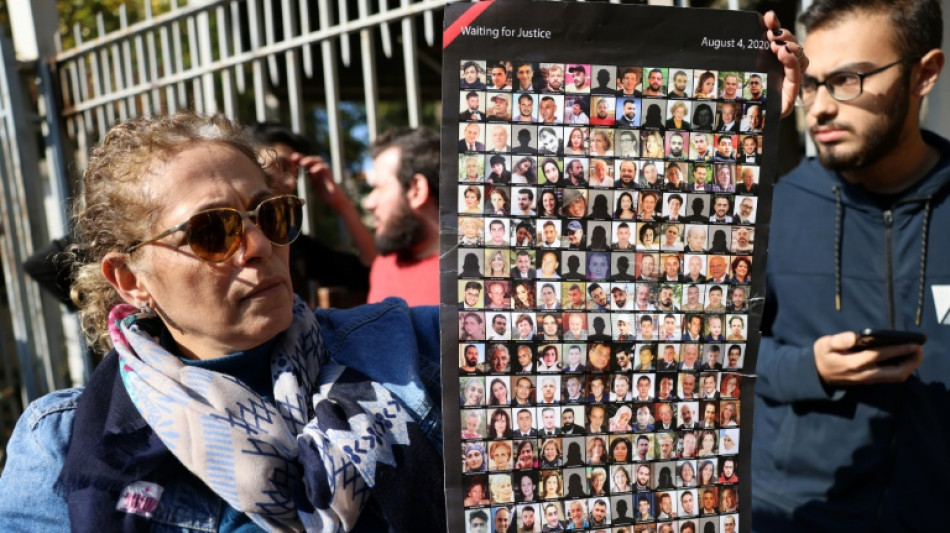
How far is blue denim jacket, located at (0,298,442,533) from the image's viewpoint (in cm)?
157

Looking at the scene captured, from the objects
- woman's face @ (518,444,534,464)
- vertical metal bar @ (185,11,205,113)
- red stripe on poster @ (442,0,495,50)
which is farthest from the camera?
→ vertical metal bar @ (185,11,205,113)

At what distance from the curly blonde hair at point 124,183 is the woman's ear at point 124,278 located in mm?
23

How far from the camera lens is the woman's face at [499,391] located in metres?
1.33

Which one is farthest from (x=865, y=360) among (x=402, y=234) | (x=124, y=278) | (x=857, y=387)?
(x=402, y=234)

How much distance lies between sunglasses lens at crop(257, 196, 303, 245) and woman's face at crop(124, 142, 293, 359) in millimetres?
22

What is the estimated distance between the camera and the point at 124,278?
68.8 inches

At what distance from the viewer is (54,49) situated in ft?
16.6

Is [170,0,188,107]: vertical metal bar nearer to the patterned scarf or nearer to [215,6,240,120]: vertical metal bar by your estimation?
[215,6,240,120]: vertical metal bar

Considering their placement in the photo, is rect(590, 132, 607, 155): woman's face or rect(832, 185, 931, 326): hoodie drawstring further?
rect(832, 185, 931, 326): hoodie drawstring

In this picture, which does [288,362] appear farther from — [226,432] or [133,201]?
[133,201]

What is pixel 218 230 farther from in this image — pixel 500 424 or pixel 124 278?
pixel 500 424

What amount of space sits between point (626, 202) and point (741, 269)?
0.25m

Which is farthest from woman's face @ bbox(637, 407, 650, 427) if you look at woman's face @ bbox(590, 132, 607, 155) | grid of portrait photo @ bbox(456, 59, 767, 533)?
woman's face @ bbox(590, 132, 607, 155)

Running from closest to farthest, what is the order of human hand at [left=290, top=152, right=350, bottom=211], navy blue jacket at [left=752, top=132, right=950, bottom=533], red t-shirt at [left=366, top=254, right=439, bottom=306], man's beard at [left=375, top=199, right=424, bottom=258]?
navy blue jacket at [left=752, top=132, right=950, bottom=533]
red t-shirt at [left=366, top=254, right=439, bottom=306]
man's beard at [left=375, top=199, right=424, bottom=258]
human hand at [left=290, top=152, right=350, bottom=211]
